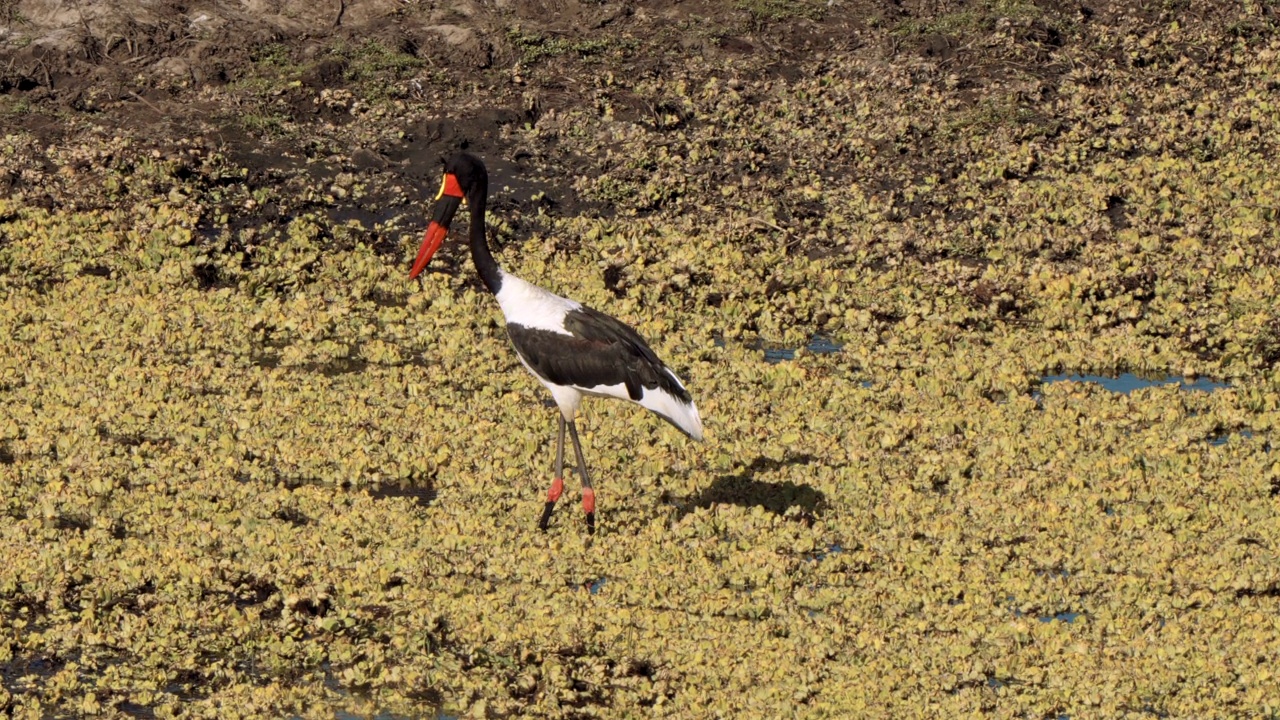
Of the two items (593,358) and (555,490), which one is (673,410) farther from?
(555,490)

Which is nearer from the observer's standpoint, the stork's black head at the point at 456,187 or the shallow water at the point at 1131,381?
the stork's black head at the point at 456,187

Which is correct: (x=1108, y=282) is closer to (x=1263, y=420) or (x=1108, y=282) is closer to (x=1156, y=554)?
(x=1263, y=420)

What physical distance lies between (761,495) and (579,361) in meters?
1.42

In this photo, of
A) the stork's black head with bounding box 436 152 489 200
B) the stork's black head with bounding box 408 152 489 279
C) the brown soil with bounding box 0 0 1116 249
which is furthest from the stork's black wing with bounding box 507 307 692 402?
the brown soil with bounding box 0 0 1116 249

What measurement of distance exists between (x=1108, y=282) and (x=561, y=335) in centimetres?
528

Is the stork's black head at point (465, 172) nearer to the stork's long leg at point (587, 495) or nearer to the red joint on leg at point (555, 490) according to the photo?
the stork's long leg at point (587, 495)

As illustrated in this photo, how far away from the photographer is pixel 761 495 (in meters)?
11.2

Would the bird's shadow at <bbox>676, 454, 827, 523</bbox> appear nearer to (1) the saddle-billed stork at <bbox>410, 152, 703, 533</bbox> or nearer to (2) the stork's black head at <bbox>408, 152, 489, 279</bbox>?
(1) the saddle-billed stork at <bbox>410, 152, 703, 533</bbox>

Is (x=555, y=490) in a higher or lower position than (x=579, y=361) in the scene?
lower

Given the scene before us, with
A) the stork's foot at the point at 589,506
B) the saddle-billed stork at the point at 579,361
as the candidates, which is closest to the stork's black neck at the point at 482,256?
the saddle-billed stork at the point at 579,361

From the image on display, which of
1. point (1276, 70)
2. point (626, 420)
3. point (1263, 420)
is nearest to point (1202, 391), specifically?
point (1263, 420)

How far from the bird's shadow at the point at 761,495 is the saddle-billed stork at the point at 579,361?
0.61 m

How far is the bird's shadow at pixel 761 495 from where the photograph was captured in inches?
435

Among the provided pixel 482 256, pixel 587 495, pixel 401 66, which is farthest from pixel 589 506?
pixel 401 66
